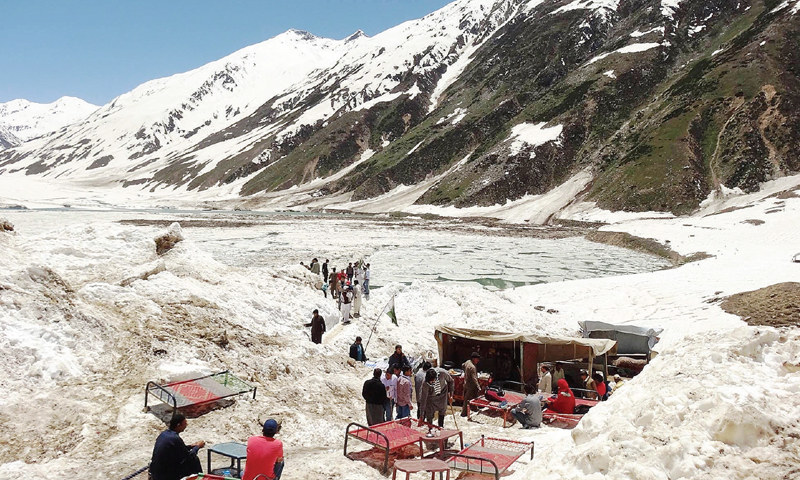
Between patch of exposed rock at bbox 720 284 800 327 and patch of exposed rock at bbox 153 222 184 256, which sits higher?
patch of exposed rock at bbox 153 222 184 256

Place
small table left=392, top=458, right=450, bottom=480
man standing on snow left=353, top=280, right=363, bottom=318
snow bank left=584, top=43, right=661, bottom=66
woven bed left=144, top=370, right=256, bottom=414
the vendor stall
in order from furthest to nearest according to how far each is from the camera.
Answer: snow bank left=584, top=43, right=661, bottom=66 < man standing on snow left=353, top=280, right=363, bottom=318 < the vendor stall < woven bed left=144, top=370, right=256, bottom=414 < small table left=392, top=458, right=450, bottom=480

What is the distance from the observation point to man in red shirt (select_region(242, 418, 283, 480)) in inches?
237

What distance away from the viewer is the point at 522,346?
13258 mm

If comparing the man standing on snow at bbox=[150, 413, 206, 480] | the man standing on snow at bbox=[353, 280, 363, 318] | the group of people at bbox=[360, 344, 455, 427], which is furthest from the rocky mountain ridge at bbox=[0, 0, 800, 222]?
the man standing on snow at bbox=[150, 413, 206, 480]

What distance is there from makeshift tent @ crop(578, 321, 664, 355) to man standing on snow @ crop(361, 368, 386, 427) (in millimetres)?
9312

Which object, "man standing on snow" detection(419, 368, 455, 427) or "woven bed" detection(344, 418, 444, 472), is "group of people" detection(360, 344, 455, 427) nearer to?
"man standing on snow" detection(419, 368, 455, 427)

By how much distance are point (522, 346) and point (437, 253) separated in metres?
29.7

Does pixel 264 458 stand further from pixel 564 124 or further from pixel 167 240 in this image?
pixel 564 124

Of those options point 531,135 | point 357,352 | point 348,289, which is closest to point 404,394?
point 357,352

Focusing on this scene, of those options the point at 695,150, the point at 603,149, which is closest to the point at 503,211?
the point at 603,149

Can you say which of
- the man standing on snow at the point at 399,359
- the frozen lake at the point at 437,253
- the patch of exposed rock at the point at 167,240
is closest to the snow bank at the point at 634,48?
the frozen lake at the point at 437,253

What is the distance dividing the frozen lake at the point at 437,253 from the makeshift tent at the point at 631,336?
11.9m

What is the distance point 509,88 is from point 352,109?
60493 millimetres

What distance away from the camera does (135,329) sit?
10.6m
